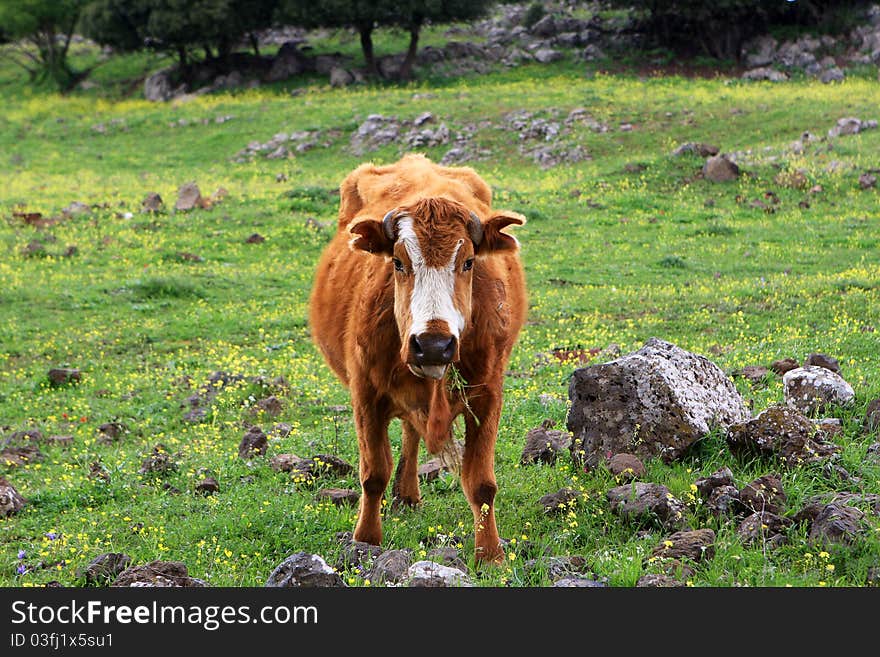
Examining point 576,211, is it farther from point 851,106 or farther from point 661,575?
point 661,575

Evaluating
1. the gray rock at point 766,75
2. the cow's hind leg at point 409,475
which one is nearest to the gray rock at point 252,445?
the cow's hind leg at point 409,475

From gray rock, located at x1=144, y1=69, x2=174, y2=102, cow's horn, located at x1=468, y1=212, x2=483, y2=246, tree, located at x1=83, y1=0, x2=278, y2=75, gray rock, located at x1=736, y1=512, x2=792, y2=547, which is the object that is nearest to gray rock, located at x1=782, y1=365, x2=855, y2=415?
gray rock, located at x1=736, y1=512, x2=792, y2=547

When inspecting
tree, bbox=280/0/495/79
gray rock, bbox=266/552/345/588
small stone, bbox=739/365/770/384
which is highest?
tree, bbox=280/0/495/79

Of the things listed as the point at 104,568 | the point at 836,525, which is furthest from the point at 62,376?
the point at 836,525

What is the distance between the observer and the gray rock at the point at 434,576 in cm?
586

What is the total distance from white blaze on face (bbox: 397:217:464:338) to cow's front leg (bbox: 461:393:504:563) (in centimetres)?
101

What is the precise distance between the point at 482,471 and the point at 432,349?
158 centimetres

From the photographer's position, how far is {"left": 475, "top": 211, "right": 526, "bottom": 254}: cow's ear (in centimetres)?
671

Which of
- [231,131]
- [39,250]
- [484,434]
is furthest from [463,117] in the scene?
[484,434]

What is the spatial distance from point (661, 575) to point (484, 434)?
1.76m

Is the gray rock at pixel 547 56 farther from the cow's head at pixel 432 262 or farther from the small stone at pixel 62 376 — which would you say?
the cow's head at pixel 432 262

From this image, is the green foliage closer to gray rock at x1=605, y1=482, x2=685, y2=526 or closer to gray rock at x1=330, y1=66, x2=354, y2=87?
gray rock at x1=330, y1=66, x2=354, y2=87

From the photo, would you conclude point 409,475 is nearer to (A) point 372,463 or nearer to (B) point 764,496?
(A) point 372,463

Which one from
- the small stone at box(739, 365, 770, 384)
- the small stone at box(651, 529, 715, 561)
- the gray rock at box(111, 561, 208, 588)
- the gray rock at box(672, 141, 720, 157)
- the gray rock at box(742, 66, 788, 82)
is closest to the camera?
the gray rock at box(111, 561, 208, 588)
